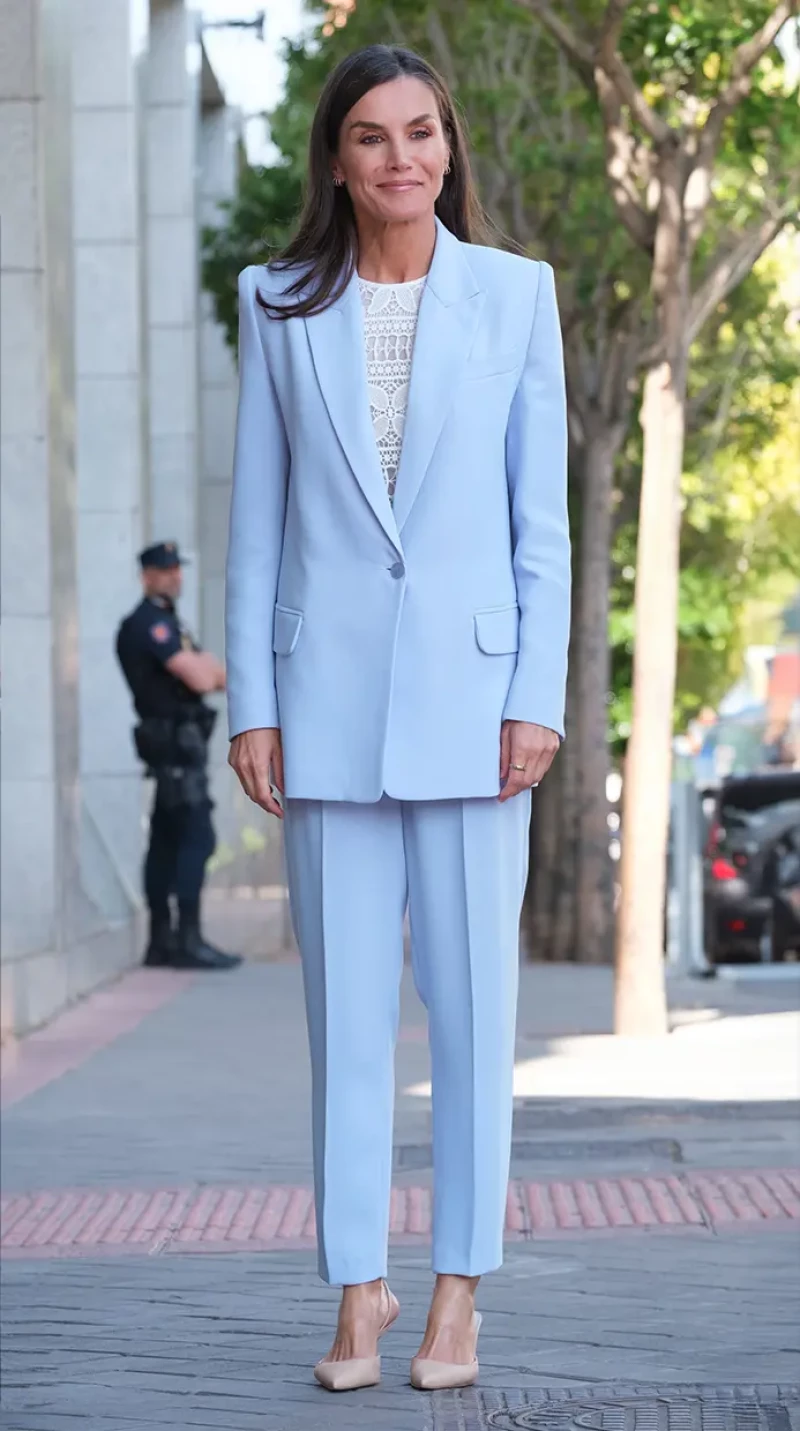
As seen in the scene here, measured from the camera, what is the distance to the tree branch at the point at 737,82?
10.7m

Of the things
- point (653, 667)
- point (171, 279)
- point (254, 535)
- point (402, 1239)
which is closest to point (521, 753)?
point (254, 535)

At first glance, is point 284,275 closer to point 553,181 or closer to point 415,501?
point 415,501

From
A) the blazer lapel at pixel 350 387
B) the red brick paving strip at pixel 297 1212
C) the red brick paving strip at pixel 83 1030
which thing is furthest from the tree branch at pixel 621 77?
the blazer lapel at pixel 350 387

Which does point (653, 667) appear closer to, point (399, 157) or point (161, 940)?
point (161, 940)

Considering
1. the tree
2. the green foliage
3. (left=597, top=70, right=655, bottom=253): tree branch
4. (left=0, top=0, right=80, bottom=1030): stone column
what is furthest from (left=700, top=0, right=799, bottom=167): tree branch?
the green foliage

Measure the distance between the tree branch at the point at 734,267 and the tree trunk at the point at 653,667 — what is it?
39 centimetres

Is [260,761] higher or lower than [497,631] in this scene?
lower

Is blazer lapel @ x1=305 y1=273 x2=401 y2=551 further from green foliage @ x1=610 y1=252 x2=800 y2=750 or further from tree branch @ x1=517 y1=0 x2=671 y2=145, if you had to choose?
green foliage @ x1=610 y1=252 x2=800 y2=750

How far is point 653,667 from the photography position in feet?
35.6

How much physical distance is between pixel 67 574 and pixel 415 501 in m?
7.79

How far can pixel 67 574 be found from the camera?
1194cm

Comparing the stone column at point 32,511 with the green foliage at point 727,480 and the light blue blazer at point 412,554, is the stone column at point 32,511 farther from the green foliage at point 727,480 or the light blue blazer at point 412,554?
the green foliage at point 727,480

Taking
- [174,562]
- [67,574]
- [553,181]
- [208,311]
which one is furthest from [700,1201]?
[208,311]

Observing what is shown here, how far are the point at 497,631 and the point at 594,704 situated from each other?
14.1 metres
